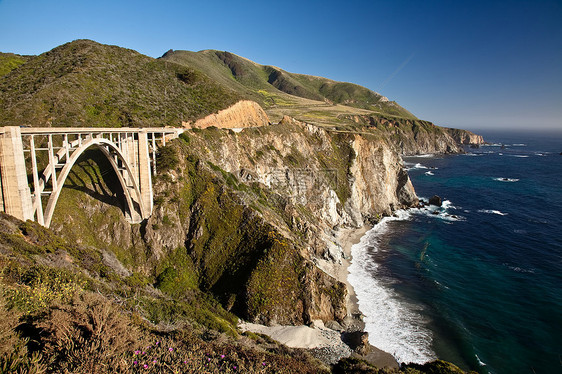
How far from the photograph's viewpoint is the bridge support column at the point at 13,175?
17.6 m

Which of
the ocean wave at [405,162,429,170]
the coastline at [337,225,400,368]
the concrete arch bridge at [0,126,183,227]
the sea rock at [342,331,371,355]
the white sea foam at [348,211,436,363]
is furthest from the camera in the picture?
the ocean wave at [405,162,429,170]

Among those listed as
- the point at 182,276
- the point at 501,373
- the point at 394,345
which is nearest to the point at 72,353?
the point at 182,276

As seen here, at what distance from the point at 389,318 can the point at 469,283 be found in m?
15.2

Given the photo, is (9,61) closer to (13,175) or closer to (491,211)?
(13,175)

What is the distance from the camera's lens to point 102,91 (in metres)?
44.8

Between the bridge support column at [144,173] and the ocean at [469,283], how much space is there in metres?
28.2

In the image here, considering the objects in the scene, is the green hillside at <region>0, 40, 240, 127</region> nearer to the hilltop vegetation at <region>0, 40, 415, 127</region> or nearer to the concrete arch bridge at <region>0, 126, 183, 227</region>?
the hilltop vegetation at <region>0, 40, 415, 127</region>

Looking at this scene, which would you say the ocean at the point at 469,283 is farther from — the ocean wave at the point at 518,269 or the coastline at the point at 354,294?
the coastline at the point at 354,294

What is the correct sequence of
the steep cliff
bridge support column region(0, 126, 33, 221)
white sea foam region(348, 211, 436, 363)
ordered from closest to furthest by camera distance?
bridge support column region(0, 126, 33, 221)
white sea foam region(348, 211, 436, 363)
the steep cliff

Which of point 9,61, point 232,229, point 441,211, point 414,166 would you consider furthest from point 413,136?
point 9,61

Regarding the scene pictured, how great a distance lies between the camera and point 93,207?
99.0ft

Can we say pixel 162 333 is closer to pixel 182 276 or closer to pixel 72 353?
pixel 72 353

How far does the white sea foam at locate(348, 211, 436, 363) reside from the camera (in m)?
28.1

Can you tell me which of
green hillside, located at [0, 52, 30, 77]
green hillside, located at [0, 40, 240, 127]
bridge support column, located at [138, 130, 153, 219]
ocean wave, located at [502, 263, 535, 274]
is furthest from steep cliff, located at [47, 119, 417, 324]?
green hillside, located at [0, 52, 30, 77]
